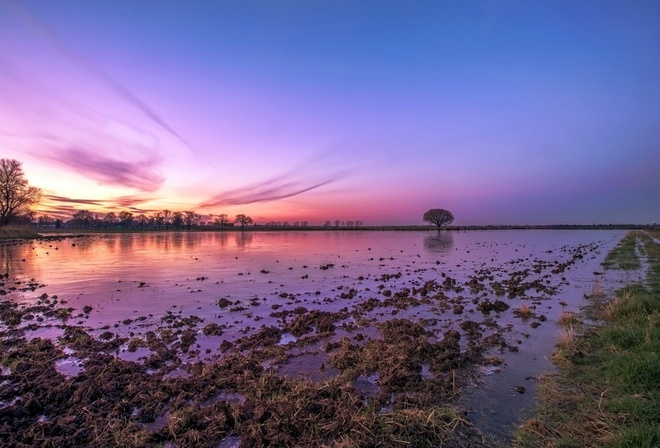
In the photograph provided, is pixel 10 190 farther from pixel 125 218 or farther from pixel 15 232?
pixel 125 218

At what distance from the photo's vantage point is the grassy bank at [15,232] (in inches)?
2520

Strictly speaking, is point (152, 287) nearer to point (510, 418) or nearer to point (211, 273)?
point (211, 273)

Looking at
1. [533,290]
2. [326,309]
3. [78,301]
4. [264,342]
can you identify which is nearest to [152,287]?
[78,301]

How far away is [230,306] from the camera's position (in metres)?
14.5

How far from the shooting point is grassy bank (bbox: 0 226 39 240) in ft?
210

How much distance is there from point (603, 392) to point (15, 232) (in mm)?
94573

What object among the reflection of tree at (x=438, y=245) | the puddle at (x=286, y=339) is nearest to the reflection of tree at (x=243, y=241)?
the reflection of tree at (x=438, y=245)

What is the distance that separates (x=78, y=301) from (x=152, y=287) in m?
3.83

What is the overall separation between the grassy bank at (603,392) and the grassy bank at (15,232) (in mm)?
87903

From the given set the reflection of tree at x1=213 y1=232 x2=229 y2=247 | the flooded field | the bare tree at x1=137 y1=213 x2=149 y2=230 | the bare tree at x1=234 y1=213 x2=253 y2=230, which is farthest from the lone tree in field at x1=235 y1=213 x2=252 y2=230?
the flooded field

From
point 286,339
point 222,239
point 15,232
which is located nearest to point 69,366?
point 286,339

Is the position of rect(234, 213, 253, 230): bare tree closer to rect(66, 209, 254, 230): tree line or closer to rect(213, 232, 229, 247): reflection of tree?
rect(66, 209, 254, 230): tree line

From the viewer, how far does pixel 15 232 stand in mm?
68375

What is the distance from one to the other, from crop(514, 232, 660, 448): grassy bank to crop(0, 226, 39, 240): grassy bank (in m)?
87.9
